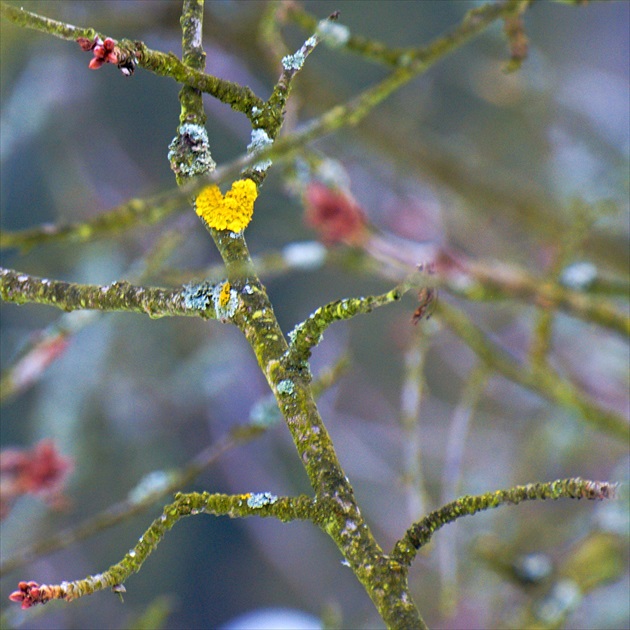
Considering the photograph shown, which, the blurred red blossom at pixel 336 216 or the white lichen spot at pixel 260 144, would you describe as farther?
the blurred red blossom at pixel 336 216

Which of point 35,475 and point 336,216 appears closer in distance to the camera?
point 35,475

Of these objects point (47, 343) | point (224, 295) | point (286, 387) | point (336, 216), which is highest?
point (336, 216)

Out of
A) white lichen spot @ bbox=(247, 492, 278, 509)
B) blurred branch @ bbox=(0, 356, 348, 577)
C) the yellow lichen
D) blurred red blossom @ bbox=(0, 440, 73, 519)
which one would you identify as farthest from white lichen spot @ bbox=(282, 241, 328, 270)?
white lichen spot @ bbox=(247, 492, 278, 509)

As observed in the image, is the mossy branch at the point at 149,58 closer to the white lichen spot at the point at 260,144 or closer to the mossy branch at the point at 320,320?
the white lichen spot at the point at 260,144

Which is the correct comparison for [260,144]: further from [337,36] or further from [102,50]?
[337,36]

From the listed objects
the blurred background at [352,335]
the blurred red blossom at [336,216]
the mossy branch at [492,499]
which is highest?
the blurred background at [352,335]

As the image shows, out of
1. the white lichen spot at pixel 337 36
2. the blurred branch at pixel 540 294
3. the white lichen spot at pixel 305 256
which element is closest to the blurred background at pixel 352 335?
the white lichen spot at pixel 305 256

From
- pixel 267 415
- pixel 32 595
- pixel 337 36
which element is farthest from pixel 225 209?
pixel 337 36
